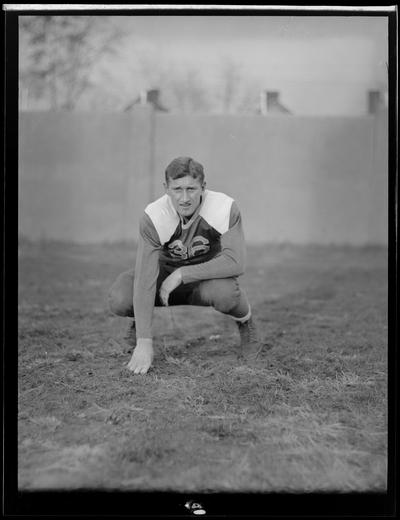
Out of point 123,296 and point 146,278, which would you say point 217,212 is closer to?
point 146,278

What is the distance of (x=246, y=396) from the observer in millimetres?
2510

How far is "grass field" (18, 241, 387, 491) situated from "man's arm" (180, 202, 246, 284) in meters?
0.44

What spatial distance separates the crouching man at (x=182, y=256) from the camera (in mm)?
2639

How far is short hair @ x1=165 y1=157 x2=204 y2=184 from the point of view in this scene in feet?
8.61

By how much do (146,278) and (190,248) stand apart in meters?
0.26

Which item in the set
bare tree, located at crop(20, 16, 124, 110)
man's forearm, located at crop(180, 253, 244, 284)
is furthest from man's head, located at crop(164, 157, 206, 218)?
bare tree, located at crop(20, 16, 124, 110)

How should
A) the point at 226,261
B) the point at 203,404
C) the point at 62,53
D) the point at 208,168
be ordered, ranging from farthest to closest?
the point at 208,168
the point at 62,53
the point at 226,261
the point at 203,404

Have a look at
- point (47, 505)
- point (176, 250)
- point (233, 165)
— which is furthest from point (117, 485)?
point (233, 165)

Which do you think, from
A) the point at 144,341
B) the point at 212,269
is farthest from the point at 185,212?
the point at 144,341

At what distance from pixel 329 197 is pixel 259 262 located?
0.92 meters

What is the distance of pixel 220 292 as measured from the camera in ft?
8.99

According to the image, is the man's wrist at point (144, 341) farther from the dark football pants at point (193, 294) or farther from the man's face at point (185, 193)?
the man's face at point (185, 193)
